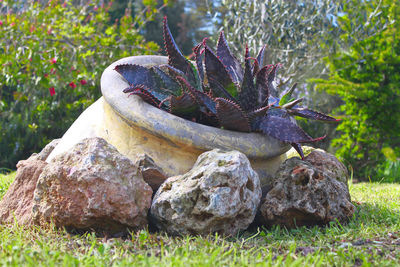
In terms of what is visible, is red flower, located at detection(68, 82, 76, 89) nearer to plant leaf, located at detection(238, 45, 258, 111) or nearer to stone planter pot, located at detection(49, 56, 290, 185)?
stone planter pot, located at detection(49, 56, 290, 185)

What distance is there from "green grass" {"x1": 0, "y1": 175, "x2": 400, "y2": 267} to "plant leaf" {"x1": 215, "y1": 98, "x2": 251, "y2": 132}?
687 millimetres

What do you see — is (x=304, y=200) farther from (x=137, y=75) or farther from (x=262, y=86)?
(x=137, y=75)

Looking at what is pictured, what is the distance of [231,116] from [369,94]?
4511 mm

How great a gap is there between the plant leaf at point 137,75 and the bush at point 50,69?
9.57 ft

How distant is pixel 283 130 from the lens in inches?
99.6

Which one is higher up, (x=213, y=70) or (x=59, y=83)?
(x=213, y=70)

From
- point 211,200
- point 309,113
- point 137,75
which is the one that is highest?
point 137,75

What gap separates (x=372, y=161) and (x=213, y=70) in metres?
4.69

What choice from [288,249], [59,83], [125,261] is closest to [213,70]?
[288,249]

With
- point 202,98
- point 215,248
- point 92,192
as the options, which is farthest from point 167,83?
point 215,248

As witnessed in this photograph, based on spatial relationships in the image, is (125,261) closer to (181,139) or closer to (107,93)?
(181,139)

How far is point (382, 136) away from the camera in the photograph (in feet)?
21.3

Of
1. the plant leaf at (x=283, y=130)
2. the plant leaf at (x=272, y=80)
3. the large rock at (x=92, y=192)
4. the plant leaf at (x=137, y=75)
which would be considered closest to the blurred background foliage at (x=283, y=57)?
the plant leaf at (x=272, y=80)

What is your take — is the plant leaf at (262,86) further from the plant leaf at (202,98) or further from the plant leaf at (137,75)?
the plant leaf at (137,75)
